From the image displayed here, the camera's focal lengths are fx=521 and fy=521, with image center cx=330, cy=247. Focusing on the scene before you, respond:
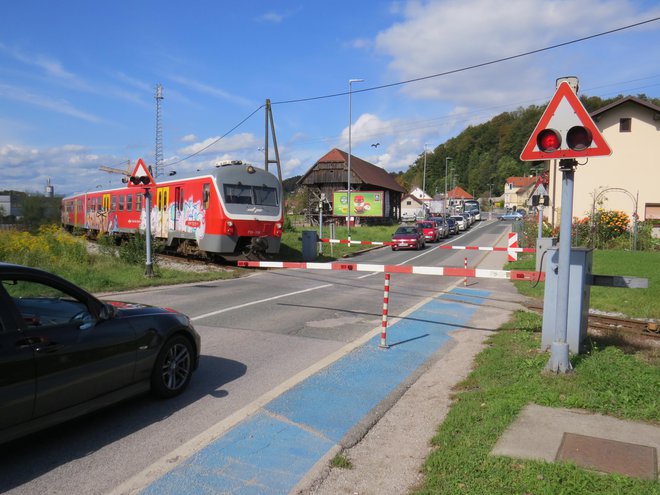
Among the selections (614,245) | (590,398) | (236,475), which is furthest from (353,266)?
(614,245)

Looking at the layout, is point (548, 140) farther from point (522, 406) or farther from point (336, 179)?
point (336, 179)

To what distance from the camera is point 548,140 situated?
5582 millimetres

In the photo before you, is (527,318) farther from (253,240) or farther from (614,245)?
(614,245)

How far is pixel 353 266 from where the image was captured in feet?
30.7

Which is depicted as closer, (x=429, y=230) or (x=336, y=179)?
(x=429, y=230)

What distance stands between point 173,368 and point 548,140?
455 centimetres

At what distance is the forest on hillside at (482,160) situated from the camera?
13688 cm

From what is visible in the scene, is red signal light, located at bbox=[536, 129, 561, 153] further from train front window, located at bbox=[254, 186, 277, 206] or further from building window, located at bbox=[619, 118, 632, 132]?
building window, located at bbox=[619, 118, 632, 132]

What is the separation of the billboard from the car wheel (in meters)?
47.3

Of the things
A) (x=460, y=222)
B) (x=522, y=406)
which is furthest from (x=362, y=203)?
(x=522, y=406)

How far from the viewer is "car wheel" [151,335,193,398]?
4.89m

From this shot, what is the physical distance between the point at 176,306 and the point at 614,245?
23.1 metres

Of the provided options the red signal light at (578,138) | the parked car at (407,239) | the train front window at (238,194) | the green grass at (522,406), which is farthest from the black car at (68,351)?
the parked car at (407,239)

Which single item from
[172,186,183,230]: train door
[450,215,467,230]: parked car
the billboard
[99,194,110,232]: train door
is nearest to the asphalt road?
[172,186,183,230]: train door
